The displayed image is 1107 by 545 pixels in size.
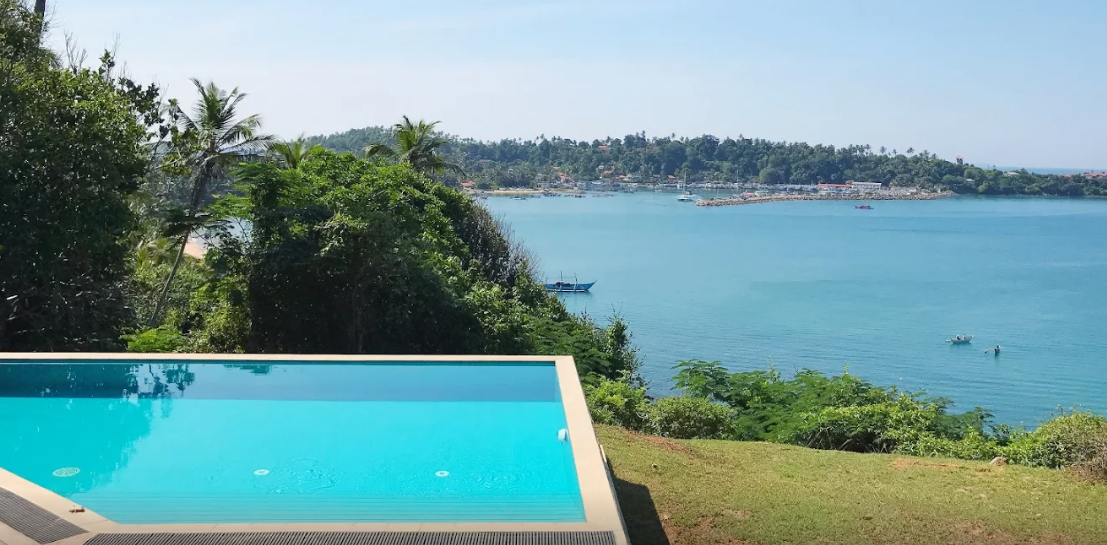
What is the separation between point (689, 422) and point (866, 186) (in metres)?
118

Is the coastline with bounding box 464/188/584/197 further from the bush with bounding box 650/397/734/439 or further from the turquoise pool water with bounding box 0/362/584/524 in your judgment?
the turquoise pool water with bounding box 0/362/584/524

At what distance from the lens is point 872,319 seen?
3891 cm

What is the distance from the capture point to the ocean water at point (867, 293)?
29594mm

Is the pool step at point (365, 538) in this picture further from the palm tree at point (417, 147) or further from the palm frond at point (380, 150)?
the palm frond at point (380, 150)

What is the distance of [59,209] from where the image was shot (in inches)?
372

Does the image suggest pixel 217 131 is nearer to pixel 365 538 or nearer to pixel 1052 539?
pixel 365 538

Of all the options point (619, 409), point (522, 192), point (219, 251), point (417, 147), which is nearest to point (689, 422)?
point (619, 409)

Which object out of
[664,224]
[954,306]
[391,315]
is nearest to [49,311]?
[391,315]

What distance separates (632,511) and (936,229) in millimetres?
83033

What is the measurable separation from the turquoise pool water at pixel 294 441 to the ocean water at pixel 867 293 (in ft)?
45.0

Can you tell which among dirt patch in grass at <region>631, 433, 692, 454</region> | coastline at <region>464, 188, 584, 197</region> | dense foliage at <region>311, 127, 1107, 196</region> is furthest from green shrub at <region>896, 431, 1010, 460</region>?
dense foliage at <region>311, 127, 1107, 196</region>

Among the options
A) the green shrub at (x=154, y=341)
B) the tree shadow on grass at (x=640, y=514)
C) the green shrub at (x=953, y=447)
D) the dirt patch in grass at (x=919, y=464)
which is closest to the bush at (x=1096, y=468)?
the dirt patch in grass at (x=919, y=464)

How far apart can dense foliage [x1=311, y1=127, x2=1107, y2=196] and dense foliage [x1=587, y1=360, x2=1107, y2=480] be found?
101552 millimetres

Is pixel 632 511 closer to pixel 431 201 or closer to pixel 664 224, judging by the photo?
pixel 431 201
